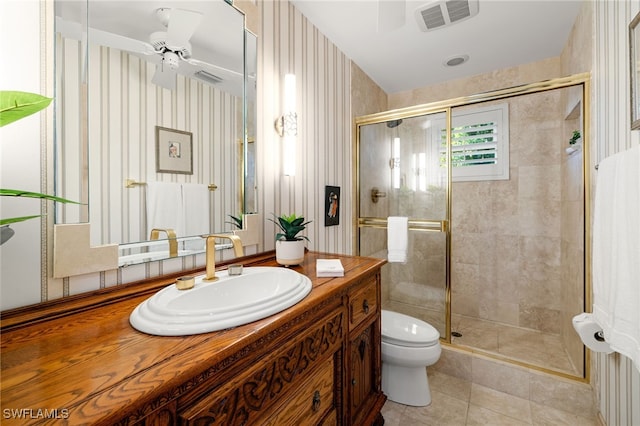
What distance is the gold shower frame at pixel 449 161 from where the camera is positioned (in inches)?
64.6

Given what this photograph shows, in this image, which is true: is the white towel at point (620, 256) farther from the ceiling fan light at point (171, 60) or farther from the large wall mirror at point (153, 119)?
the ceiling fan light at point (171, 60)

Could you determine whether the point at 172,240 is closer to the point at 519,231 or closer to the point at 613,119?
the point at 613,119

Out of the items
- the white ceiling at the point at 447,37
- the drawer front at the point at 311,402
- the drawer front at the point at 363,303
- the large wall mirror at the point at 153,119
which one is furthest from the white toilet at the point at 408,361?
the white ceiling at the point at 447,37

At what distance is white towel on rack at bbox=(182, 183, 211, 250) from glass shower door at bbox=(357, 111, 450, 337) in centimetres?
147

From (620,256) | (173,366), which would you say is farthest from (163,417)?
(620,256)

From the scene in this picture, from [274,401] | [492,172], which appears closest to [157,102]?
[274,401]

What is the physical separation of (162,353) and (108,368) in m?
0.09

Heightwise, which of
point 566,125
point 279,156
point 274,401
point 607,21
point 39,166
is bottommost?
point 274,401

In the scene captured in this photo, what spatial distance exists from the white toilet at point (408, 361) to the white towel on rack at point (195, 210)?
1207mm

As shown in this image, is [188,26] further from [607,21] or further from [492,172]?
[492,172]

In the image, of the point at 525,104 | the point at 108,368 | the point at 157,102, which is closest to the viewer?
the point at 108,368

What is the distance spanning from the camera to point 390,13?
119cm

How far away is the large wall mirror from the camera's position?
87 centimetres

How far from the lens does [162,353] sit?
22.9 inches
